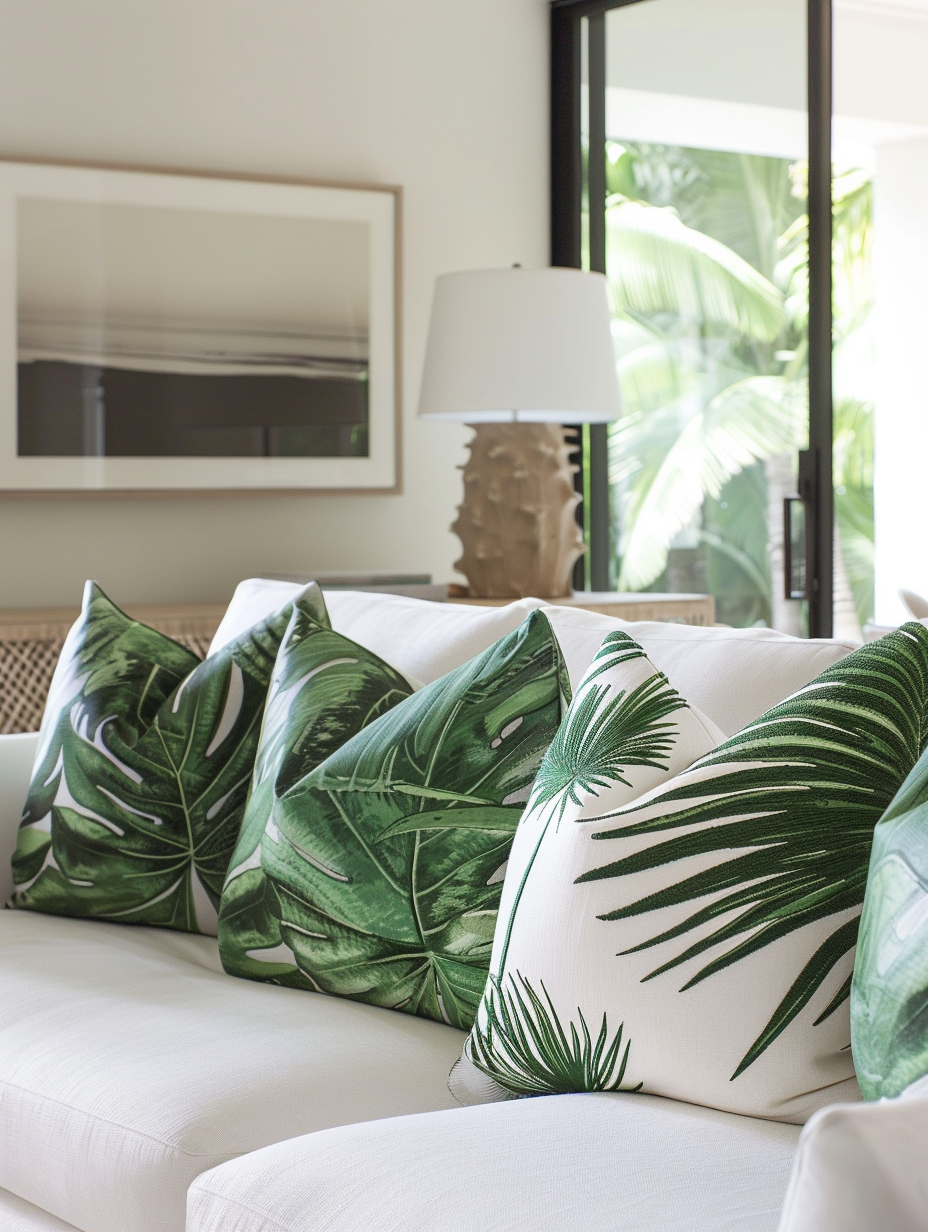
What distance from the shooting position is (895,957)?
0.93 metres

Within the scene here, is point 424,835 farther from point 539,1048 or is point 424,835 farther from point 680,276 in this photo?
point 680,276

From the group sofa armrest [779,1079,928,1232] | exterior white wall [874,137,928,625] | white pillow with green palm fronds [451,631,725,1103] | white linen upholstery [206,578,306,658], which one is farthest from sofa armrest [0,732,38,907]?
exterior white wall [874,137,928,625]

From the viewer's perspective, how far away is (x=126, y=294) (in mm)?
3736

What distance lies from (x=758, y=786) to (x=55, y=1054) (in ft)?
2.32

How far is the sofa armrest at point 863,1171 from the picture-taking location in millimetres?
603

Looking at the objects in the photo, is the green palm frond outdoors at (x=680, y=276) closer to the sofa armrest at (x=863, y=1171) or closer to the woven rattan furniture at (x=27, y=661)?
the woven rattan furniture at (x=27, y=661)

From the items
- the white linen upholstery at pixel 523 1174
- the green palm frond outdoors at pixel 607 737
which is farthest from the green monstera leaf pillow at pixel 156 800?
the white linen upholstery at pixel 523 1174

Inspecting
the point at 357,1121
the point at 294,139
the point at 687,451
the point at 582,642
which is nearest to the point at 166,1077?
the point at 357,1121

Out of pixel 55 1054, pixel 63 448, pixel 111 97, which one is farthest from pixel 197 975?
pixel 111 97

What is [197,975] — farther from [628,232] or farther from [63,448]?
[628,232]

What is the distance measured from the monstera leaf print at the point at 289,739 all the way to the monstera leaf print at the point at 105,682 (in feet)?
0.88

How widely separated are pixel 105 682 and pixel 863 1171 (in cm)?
148

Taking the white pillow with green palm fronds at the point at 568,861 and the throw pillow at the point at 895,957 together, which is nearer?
the throw pillow at the point at 895,957

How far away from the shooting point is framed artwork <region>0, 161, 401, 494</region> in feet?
11.9
